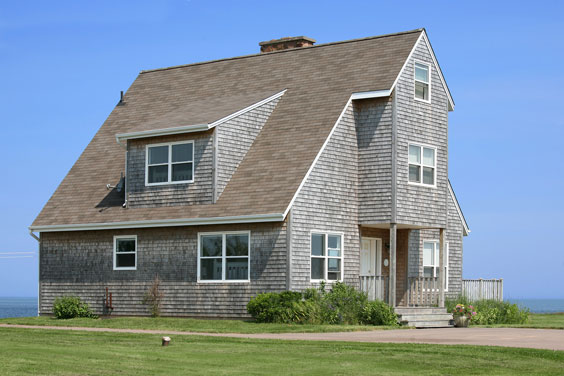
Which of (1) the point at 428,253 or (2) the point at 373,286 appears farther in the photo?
(1) the point at 428,253

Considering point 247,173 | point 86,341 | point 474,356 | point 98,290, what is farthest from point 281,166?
point 474,356

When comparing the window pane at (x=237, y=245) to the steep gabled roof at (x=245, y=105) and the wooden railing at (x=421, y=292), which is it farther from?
the wooden railing at (x=421, y=292)

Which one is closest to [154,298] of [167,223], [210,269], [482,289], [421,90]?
[210,269]

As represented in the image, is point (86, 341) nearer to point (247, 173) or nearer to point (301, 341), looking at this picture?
point (301, 341)

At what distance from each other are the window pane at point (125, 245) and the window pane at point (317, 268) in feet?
21.4

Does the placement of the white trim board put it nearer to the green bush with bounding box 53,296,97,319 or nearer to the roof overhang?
the roof overhang

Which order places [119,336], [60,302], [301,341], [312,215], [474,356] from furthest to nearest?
[60,302]
[312,215]
[119,336]
[301,341]
[474,356]

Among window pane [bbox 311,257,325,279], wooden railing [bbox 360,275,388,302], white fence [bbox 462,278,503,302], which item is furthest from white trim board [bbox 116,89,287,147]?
white fence [bbox 462,278,503,302]

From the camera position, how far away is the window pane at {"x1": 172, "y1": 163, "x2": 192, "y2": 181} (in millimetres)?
29547

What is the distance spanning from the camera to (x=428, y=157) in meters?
31.0

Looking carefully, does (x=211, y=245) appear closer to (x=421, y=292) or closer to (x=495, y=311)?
(x=421, y=292)

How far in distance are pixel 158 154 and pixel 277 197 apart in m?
5.12

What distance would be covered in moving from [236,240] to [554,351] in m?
12.3

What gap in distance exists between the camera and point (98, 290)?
103 ft
